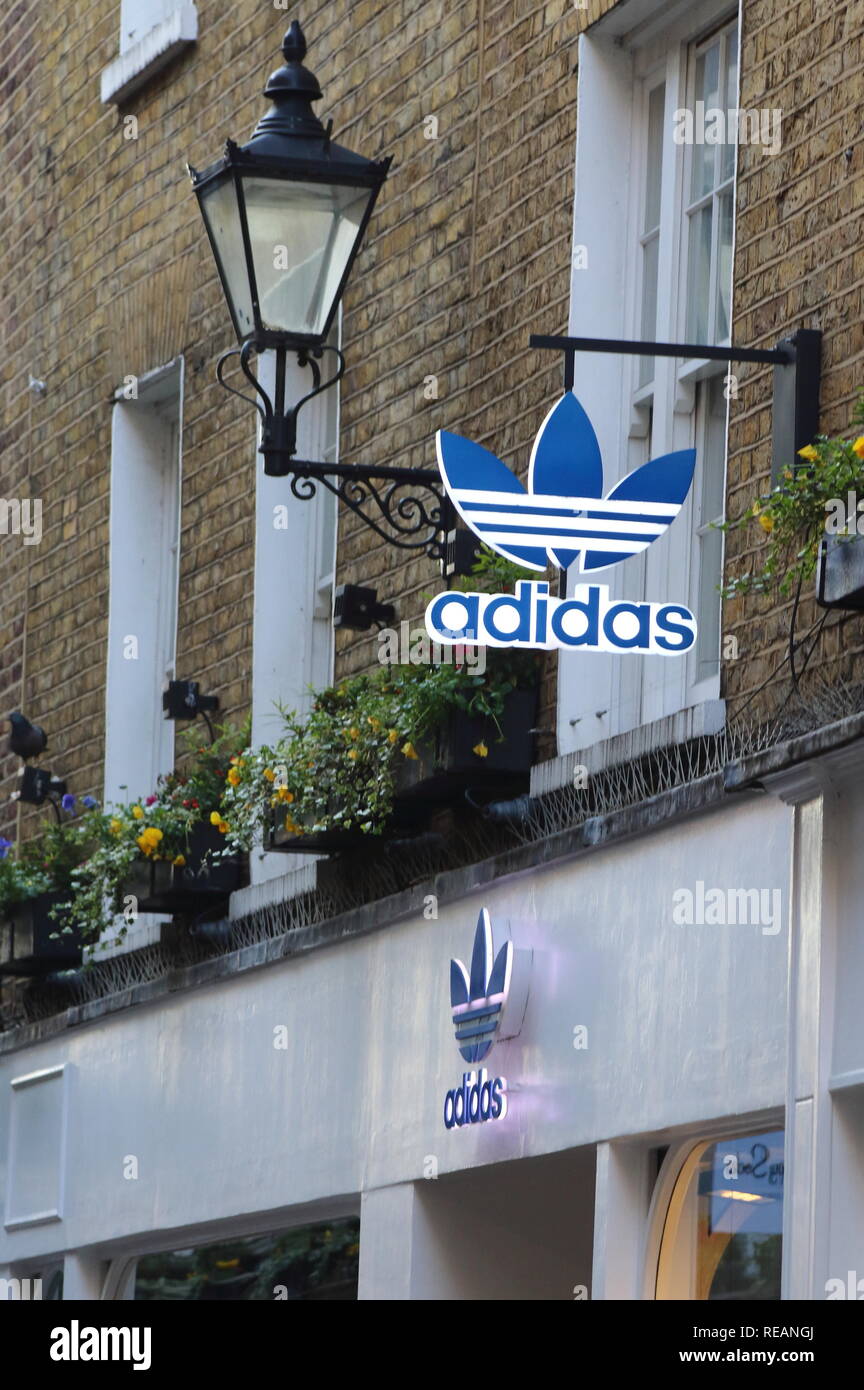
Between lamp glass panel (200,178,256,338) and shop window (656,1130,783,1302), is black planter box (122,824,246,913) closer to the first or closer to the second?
lamp glass panel (200,178,256,338)

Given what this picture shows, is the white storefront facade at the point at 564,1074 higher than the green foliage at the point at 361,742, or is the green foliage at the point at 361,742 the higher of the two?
the green foliage at the point at 361,742

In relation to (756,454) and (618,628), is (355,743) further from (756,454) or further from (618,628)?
(618,628)

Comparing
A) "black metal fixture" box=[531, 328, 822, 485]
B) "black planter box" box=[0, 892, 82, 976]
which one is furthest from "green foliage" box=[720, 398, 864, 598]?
"black planter box" box=[0, 892, 82, 976]

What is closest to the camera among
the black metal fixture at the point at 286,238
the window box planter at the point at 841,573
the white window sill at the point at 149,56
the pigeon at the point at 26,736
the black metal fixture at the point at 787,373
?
the window box planter at the point at 841,573

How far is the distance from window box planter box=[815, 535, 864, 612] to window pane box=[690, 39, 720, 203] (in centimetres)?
235

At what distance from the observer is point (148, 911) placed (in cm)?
1190

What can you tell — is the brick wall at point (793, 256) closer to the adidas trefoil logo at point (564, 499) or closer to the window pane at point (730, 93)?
the window pane at point (730, 93)

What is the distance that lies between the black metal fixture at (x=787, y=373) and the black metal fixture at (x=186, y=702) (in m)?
4.50

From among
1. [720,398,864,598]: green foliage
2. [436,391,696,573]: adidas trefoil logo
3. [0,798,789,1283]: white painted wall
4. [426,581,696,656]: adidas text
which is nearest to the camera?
[720,398,864,598]: green foliage

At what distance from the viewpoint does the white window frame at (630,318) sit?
356 inches

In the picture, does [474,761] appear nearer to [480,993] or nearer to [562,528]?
[480,993]

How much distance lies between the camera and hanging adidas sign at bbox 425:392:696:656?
725cm

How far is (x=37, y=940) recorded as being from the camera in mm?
13133

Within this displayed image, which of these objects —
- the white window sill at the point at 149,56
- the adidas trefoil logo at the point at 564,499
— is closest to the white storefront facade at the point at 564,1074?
the adidas trefoil logo at the point at 564,499
